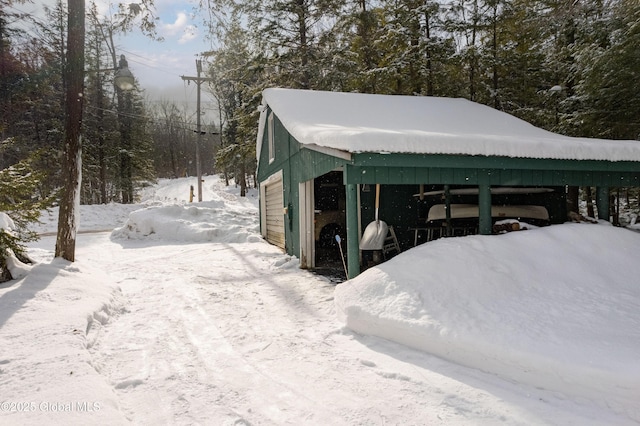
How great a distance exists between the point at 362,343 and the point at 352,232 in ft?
6.36

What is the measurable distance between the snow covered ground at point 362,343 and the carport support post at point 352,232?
1.94ft

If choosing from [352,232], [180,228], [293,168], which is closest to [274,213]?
[293,168]

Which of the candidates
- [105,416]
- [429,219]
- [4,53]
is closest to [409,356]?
[105,416]

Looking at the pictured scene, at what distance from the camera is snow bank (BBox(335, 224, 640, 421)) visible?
280 centimetres

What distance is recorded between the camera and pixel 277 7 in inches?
566

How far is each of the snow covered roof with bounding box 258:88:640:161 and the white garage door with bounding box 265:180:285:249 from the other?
2.40m

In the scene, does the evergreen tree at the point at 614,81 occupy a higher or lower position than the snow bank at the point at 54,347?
higher

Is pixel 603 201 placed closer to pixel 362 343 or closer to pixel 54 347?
pixel 362 343

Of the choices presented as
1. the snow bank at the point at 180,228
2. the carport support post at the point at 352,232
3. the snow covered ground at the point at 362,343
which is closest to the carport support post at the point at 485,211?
the snow covered ground at the point at 362,343

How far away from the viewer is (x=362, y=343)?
12.2 feet

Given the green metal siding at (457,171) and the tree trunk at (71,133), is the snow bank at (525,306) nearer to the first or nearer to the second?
the green metal siding at (457,171)

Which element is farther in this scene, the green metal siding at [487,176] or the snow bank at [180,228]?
the snow bank at [180,228]

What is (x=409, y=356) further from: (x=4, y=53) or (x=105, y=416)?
(x=4, y=53)

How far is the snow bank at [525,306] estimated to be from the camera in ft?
9.20
